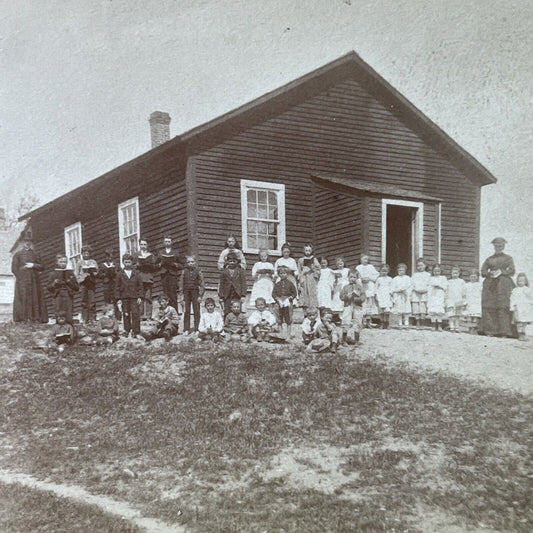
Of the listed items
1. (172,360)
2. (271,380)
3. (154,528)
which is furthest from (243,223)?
(154,528)

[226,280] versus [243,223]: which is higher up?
[243,223]

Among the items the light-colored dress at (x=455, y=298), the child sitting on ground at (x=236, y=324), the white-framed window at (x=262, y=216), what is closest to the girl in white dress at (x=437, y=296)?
the light-colored dress at (x=455, y=298)

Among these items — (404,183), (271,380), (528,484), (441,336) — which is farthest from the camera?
(404,183)

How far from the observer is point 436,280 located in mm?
13195

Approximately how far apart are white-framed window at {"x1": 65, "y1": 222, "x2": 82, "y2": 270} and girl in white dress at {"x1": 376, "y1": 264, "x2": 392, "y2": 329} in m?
10.0

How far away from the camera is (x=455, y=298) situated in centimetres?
1322

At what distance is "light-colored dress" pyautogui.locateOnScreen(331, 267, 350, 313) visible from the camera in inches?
519

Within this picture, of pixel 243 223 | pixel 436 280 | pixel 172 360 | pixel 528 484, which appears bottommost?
pixel 528 484

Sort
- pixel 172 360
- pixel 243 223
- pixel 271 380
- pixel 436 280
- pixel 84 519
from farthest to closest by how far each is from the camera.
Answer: pixel 243 223 → pixel 436 280 → pixel 172 360 → pixel 271 380 → pixel 84 519

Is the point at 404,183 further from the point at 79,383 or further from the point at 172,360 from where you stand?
the point at 79,383

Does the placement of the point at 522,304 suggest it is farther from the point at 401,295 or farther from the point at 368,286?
the point at 368,286

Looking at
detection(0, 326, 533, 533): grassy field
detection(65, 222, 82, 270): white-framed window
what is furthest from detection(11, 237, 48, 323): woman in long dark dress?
detection(65, 222, 82, 270): white-framed window

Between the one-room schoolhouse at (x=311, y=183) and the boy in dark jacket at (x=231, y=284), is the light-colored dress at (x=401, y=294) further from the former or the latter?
the boy in dark jacket at (x=231, y=284)

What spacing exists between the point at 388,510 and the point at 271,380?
3.29m
